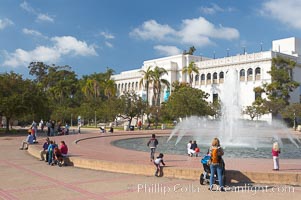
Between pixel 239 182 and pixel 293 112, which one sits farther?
pixel 293 112

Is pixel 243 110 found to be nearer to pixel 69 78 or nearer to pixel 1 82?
pixel 1 82

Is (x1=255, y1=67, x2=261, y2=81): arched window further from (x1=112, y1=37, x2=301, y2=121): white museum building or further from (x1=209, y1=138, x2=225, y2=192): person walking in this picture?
(x1=209, y1=138, x2=225, y2=192): person walking

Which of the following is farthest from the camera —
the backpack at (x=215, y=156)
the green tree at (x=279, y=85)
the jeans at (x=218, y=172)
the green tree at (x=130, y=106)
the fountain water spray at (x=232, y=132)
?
the green tree at (x=279, y=85)

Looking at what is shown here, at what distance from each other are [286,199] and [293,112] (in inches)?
1913

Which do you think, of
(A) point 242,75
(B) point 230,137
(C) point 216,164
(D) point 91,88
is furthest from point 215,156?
(D) point 91,88

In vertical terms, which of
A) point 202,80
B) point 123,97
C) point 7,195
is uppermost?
point 202,80

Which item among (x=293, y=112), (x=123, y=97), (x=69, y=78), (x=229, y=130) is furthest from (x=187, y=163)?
(x=69, y=78)

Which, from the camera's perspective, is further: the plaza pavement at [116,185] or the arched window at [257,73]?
the arched window at [257,73]

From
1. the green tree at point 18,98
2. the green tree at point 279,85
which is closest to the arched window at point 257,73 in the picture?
the green tree at point 279,85

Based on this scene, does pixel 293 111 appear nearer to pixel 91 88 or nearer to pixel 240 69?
pixel 240 69

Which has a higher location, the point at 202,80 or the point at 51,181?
the point at 202,80

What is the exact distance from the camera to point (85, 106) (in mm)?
70812

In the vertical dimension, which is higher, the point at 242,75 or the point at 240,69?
the point at 240,69

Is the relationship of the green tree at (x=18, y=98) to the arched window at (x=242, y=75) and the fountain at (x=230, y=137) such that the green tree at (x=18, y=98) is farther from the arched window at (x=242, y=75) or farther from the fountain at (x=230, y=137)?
the arched window at (x=242, y=75)
